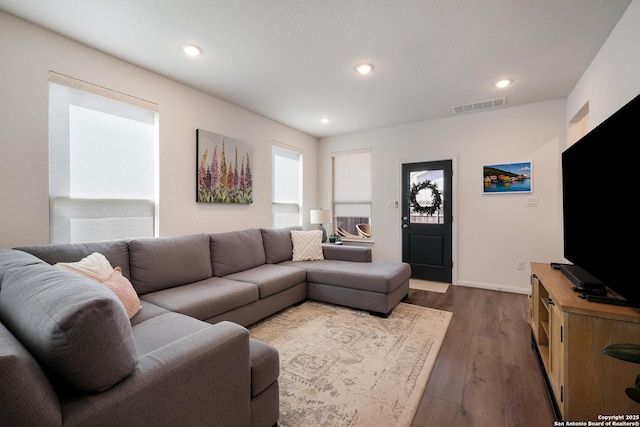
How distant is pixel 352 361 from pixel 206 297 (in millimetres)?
1246

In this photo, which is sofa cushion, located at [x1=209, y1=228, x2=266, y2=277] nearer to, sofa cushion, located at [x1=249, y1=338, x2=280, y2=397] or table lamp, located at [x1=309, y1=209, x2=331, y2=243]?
table lamp, located at [x1=309, y1=209, x2=331, y2=243]

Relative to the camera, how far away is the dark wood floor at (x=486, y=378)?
1.55 meters

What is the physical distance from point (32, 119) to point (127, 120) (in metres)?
0.68

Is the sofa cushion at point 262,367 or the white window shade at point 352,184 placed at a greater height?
the white window shade at point 352,184

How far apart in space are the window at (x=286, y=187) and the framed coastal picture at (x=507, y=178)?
296cm

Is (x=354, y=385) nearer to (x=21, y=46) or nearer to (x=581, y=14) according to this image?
(x=581, y=14)

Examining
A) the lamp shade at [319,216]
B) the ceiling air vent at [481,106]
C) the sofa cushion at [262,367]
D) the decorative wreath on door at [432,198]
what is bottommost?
the sofa cushion at [262,367]

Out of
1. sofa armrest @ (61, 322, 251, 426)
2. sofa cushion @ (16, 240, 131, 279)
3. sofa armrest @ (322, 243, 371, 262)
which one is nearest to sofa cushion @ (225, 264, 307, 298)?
sofa armrest @ (322, 243, 371, 262)

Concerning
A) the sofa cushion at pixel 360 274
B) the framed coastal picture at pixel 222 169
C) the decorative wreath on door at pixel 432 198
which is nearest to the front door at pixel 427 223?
the decorative wreath on door at pixel 432 198

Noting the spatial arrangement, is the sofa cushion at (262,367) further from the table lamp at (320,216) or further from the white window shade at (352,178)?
the white window shade at (352,178)

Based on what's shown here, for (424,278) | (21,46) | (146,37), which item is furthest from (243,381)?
(424,278)

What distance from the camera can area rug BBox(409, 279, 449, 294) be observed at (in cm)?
395

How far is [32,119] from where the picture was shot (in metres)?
2.12

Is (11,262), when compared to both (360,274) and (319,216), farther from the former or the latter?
(319,216)
